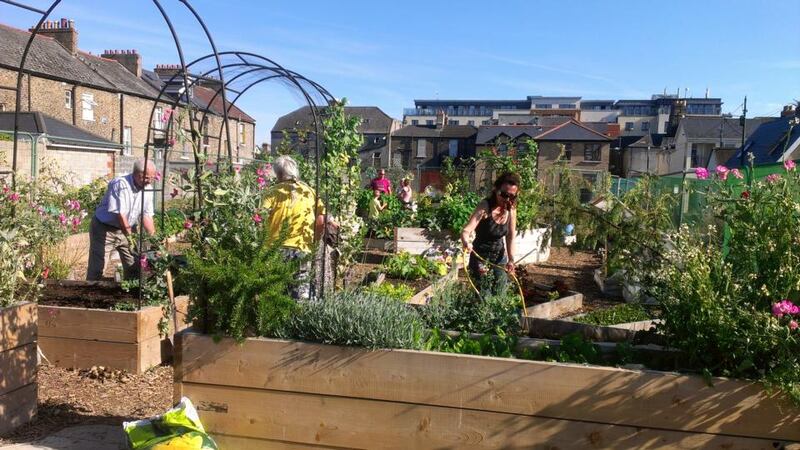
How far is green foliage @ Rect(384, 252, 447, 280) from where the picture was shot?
8578 millimetres

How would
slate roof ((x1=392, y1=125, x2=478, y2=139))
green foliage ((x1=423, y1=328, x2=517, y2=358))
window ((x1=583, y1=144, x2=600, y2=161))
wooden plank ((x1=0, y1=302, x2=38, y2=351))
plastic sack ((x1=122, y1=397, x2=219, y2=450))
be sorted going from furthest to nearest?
1. slate roof ((x1=392, y1=125, x2=478, y2=139))
2. window ((x1=583, y1=144, x2=600, y2=161))
3. wooden plank ((x1=0, y1=302, x2=38, y2=351))
4. green foliage ((x1=423, y1=328, x2=517, y2=358))
5. plastic sack ((x1=122, y1=397, x2=219, y2=450))

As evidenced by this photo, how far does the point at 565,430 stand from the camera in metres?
2.64

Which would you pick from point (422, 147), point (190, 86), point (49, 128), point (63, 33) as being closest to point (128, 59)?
point (63, 33)

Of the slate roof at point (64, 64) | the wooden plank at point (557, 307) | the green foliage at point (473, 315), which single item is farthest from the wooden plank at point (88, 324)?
the slate roof at point (64, 64)

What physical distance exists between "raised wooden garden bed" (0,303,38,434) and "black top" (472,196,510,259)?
10.9ft

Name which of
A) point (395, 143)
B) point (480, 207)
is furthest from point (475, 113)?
point (480, 207)

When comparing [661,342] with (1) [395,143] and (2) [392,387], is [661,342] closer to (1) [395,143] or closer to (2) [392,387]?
(2) [392,387]

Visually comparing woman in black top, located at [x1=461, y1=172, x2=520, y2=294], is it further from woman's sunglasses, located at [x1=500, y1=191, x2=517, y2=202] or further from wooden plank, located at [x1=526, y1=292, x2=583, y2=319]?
wooden plank, located at [x1=526, y1=292, x2=583, y2=319]

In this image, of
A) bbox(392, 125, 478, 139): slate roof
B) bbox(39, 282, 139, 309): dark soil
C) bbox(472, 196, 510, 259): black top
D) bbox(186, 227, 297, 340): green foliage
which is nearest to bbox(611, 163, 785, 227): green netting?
bbox(472, 196, 510, 259): black top

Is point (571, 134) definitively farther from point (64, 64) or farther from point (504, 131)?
point (64, 64)

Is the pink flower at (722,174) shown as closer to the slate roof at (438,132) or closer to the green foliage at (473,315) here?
the green foliage at (473,315)

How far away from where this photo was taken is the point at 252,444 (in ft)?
9.66

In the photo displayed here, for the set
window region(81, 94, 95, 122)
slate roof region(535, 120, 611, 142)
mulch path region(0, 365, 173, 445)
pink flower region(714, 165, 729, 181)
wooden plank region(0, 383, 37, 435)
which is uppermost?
slate roof region(535, 120, 611, 142)

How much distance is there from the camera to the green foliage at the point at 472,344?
119 inches
